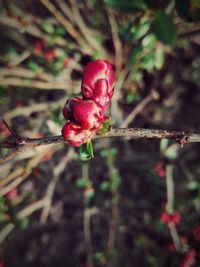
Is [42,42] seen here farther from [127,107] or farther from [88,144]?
[88,144]

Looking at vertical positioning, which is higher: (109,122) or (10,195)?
(109,122)

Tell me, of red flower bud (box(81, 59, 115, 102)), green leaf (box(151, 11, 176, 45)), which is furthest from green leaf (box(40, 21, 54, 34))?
red flower bud (box(81, 59, 115, 102))

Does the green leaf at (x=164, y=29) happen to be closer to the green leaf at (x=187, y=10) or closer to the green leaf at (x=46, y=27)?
the green leaf at (x=187, y=10)

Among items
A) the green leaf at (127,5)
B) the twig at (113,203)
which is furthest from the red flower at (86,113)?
the twig at (113,203)

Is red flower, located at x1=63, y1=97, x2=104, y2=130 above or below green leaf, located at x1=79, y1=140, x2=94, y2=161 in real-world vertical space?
above

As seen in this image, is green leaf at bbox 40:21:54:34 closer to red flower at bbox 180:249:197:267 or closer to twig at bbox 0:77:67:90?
twig at bbox 0:77:67:90

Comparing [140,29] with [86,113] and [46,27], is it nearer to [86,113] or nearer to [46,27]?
[86,113]

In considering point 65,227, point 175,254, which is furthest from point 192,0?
point 65,227

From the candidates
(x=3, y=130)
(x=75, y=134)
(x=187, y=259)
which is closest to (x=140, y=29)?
(x=75, y=134)
